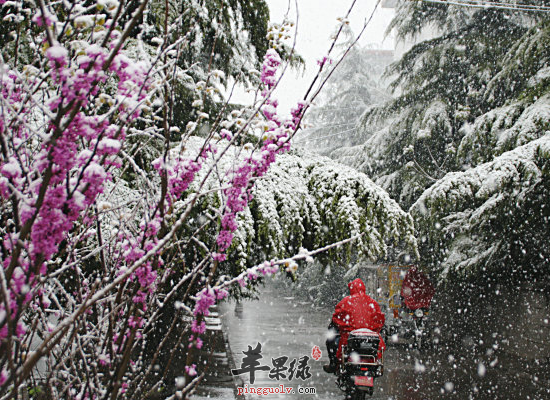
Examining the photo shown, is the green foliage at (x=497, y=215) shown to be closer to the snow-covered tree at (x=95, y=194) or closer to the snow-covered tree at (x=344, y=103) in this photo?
the snow-covered tree at (x=95, y=194)

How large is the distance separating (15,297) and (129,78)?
25.5 inches

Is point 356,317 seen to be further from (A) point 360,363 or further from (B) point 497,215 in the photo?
(B) point 497,215

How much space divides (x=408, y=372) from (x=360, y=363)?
328cm

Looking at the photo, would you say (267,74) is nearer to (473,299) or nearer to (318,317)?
(473,299)

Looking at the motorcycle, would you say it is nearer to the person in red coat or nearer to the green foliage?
the person in red coat

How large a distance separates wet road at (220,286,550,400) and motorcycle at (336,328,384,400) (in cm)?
106

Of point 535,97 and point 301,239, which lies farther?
point 535,97

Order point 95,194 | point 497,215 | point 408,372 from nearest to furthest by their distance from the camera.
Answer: point 95,194, point 497,215, point 408,372

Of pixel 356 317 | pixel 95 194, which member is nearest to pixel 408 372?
pixel 356 317

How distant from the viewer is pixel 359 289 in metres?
6.24

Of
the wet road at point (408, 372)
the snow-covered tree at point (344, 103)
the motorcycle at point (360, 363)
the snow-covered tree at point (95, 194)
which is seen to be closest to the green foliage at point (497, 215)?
the wet road at point (408, 372)

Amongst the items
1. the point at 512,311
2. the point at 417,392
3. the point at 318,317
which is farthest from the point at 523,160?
the point at 318,317

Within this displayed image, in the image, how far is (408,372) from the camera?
27.3 feet

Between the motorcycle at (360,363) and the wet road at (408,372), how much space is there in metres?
1.06
